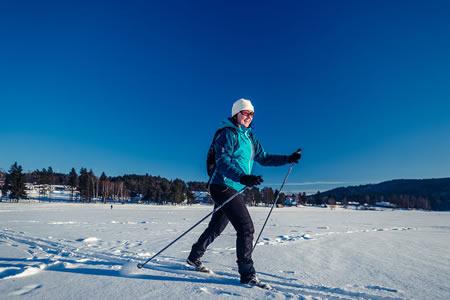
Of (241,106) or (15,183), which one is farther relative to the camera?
(15,183)

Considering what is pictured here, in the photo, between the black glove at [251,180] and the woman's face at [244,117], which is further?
the woman's face at [244,117]

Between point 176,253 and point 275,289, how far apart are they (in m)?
2.37

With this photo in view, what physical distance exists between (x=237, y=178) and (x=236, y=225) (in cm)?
51

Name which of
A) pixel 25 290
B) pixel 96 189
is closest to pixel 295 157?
Answer: pixel 25 290

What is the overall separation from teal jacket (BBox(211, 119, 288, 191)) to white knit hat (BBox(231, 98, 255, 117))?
192 millimetres

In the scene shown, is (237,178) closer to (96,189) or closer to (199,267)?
(199,267)

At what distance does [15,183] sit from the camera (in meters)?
70.8

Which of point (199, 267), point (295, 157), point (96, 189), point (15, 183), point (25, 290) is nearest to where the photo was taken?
point (25, 290)

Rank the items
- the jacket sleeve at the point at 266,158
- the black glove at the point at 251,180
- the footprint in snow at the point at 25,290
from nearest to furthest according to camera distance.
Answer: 1. the footprint in snow at the point at 25,290
2. the black glove at the point at 251,180
3. the jacket sleeve at the point at 266,158

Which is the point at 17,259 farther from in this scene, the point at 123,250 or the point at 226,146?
the point at 226,146

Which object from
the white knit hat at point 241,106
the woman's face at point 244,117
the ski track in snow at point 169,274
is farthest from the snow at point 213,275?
the white knit hat at point 241,106

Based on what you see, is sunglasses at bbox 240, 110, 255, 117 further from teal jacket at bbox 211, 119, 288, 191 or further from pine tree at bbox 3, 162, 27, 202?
pine tree at bbox 3, 162, 27, 202

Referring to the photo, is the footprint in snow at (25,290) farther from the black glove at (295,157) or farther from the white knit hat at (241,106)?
the black glove at (295,157)

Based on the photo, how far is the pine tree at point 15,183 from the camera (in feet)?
232
